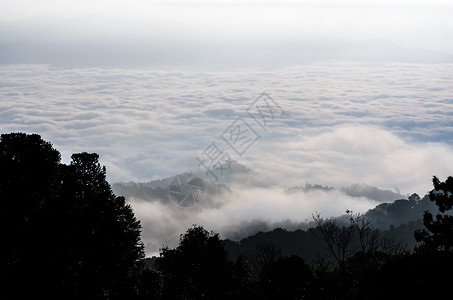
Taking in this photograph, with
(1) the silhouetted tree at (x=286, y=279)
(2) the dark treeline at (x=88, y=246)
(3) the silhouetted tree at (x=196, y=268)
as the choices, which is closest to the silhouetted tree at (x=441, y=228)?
(2) the dark treeline at (x=88, y=246)

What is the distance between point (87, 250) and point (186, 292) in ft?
59.6

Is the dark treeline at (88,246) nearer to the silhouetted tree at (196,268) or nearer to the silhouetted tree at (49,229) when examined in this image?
the silhouetted tree at (49,229)

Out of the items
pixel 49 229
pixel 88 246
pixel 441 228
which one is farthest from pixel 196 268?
pixel 441 228

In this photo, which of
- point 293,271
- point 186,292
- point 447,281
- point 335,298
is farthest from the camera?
point 186,292

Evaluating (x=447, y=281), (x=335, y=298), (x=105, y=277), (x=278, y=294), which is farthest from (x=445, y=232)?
(x=105, y=277)

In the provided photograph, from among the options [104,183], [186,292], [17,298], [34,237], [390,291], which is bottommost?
[186,292]

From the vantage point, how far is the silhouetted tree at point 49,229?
29.9 metres

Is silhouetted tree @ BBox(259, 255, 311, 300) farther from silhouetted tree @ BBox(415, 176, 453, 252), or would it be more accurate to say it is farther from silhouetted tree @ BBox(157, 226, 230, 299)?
silhouetted tree @ BBox(415, 176, 453, 252)

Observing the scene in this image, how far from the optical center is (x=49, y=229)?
30.9 m

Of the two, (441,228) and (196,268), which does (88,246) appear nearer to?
(196,268)

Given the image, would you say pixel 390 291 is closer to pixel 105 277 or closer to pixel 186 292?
pixel 105 277

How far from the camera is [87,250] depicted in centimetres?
3347

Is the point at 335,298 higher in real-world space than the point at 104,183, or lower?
lower

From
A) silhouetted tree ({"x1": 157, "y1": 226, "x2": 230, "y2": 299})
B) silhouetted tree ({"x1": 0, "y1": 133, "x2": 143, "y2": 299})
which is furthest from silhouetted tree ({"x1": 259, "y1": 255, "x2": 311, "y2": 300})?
silhouetted tree ({"x1": 0, "y1": 133, "x2": 143, "y2": 299})
